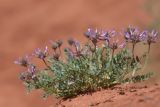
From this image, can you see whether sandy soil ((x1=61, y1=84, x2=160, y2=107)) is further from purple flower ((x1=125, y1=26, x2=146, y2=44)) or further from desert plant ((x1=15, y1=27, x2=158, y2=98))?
purple flower ((x1=125, y1=26, x2=146, y2=44))

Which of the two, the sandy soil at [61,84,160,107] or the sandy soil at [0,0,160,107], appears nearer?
the sandy soil at [61,84,160,107]

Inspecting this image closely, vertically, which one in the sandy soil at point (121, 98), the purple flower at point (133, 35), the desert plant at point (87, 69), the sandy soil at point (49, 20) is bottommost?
the sandy soil at point (121, 98)

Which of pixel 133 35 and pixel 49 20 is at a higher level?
pixel 49 20

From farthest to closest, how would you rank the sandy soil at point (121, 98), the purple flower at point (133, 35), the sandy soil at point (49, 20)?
the sandy soil at point (49, 20) → the purple flower at point (133, 35) → the sandy soil at point (121, 98)

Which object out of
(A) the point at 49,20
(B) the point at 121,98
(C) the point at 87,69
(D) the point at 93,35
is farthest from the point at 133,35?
(A) the point at 49,20

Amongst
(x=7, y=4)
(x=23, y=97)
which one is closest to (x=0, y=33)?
(x=7, y=4)

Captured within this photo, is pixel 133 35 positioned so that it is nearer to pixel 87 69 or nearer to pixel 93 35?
pixel 93 35

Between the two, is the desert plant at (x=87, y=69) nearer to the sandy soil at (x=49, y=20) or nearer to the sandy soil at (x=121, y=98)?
the sandy soil at (x=121, y=98)

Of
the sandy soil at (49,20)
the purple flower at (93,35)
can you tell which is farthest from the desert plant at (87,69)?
the sandy soil at (49,20)

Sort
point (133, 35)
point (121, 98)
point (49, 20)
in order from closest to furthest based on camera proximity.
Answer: point (121, 98), point (133, 35), point (49, 20)

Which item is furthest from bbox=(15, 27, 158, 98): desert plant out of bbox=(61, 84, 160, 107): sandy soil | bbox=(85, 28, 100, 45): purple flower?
bbox=(61, 84, 160, 107): sandy soil
